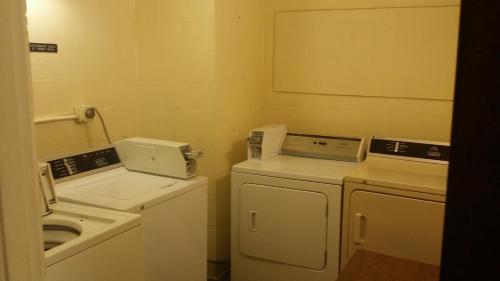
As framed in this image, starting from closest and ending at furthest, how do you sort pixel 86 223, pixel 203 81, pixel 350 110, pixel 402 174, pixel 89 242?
pixel 89 242 → pixel 86 223 → pixel 402 174 → pixel 203 81 → pixel 350 110

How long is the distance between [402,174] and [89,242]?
1.79m

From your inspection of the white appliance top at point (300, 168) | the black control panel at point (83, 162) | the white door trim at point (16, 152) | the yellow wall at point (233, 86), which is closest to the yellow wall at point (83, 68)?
the black control panel at point (83, 162)

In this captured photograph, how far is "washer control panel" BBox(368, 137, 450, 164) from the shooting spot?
2.91 meters

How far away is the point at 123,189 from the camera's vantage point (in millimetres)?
2438

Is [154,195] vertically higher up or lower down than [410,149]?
lower down

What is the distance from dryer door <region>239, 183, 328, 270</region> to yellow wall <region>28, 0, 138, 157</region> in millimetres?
1023

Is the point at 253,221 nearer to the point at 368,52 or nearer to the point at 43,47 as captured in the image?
the point at 368,52

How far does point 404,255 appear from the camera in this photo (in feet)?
8.48

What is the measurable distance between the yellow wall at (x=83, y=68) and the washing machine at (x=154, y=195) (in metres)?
0.26

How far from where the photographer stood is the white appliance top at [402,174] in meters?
2.52

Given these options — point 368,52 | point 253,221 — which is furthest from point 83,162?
point 368,52

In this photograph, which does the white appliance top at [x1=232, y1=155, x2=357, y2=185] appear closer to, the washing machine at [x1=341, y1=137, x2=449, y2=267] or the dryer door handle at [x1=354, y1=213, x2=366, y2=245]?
the washing machine at [x1=341, y1=137, x2=449, y2=267]

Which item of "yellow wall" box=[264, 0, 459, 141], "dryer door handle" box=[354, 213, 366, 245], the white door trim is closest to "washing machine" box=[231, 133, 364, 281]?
"dryer door handle" box=[354, 213, 366, 245]

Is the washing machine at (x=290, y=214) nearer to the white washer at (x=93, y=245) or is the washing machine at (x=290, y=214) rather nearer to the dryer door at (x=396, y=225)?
the dryer door at (x=396, y=225)
